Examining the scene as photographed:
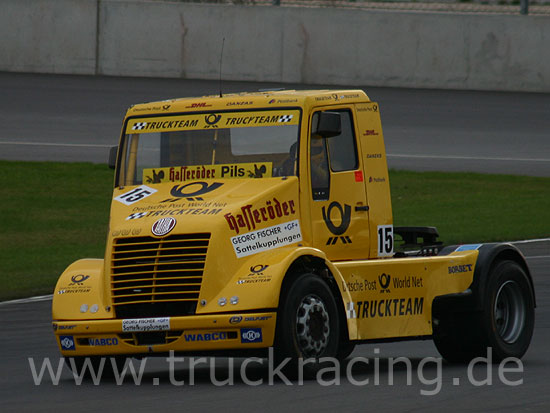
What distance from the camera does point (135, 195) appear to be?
39.0 feet

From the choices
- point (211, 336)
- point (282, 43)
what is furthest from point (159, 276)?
point (282, 43)

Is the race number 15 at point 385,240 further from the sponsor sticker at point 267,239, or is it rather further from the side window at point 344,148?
the sponsor sticker at point 267,239

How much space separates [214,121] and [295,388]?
2734 millimetres

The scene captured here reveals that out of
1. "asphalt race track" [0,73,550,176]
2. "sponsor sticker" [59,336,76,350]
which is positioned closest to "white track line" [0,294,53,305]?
"sponsor sticker" [59,336,76,350]

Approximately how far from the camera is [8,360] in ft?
40.9

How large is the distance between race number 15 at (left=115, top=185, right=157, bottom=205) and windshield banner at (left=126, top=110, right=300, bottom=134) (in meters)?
0.60

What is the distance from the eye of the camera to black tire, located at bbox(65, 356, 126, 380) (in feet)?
38.0

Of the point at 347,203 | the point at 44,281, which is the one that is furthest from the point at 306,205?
the point at 44,281

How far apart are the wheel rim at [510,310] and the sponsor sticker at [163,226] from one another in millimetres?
3309

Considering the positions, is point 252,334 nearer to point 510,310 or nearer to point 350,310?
point 350,310

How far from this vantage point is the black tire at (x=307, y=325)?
35.3ft

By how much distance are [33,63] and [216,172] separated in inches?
864

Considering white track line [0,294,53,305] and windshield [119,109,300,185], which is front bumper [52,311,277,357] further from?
white track line [0,294,53,305]

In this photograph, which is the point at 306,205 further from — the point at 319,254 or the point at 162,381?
the point at 162,381
